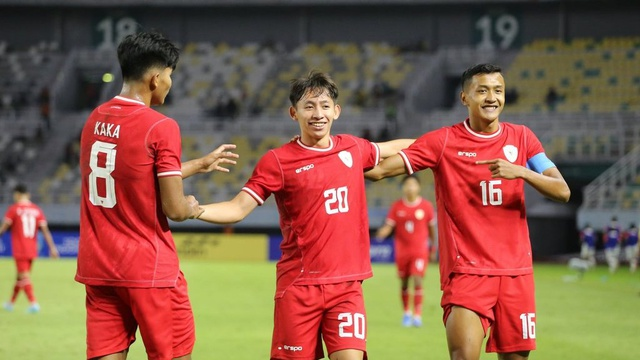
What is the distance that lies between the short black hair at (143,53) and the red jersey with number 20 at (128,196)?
0.60 feet

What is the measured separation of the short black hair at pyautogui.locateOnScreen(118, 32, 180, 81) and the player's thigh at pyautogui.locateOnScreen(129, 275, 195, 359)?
4.09 feet

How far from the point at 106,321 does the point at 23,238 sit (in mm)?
11232

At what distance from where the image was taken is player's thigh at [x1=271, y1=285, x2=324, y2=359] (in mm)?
6254

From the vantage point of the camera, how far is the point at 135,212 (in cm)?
555

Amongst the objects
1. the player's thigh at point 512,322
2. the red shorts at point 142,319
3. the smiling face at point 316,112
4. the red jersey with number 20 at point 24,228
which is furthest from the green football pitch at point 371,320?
the red shorts at point 142,319

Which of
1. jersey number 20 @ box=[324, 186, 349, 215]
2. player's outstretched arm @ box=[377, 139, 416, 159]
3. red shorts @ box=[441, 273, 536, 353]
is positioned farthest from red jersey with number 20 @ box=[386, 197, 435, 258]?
jersey number 20 @ box=[324, 186, 349, 215]

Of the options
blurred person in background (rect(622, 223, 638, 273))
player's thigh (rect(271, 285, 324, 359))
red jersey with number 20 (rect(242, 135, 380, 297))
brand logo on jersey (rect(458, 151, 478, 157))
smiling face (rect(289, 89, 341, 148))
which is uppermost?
smiling face (rect(289, 89, 341, 148))

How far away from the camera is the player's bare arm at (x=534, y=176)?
6238mm

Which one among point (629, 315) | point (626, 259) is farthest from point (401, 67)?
point (629, 315)

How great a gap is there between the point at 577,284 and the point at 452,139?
17613mm

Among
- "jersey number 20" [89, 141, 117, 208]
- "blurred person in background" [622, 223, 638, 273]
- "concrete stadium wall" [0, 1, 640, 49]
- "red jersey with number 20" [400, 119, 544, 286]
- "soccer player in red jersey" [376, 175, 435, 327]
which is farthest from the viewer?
"concrete stadium wall" [0, 1, 640, 49]

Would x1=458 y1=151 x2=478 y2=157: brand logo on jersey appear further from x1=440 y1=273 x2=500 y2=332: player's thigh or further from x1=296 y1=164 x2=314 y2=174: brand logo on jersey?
x1=296 y1=164 x2=314 y2=174: brand logo on jersey

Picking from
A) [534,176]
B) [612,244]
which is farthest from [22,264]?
[612,244]

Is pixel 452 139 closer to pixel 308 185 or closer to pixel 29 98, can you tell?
pixel 308 185
